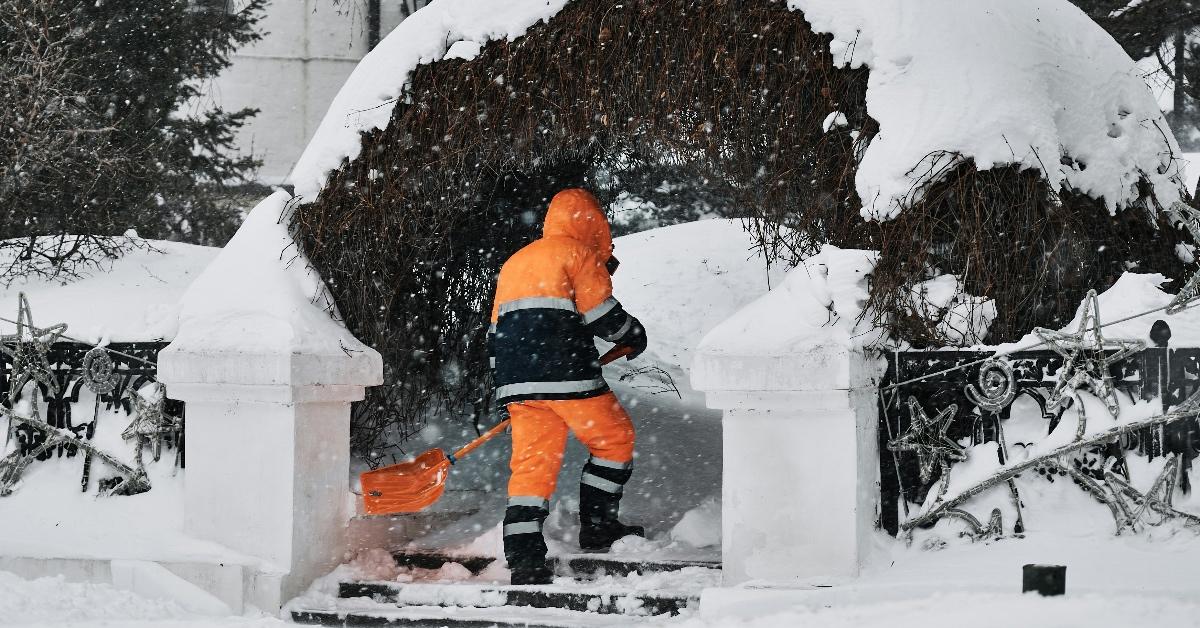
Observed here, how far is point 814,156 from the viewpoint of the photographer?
476 centimetres

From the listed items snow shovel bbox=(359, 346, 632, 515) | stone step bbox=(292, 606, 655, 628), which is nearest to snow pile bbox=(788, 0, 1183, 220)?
snow shovel bbox=(359, 346, 632, 515)

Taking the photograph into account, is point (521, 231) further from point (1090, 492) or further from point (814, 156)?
point (1090, 492)

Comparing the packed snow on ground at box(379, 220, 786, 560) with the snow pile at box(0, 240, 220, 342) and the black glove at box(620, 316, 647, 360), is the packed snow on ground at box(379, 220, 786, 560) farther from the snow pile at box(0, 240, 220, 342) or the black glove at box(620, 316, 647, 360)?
the snow pile at box(0, 240, 220, 342)

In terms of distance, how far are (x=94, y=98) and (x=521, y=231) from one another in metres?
7.23

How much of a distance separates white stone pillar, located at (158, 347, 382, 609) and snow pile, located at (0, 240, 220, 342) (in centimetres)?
61

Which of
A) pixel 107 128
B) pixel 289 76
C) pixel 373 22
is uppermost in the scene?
pixel 373 22

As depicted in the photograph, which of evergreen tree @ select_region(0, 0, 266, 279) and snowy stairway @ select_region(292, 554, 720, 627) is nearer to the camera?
snowy stairway @ select_region(292, 554, 720, 627)

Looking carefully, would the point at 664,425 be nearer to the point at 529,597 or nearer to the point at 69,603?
the point at 529,597

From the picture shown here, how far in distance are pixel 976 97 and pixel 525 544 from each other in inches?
96.7

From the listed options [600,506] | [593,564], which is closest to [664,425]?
[600,506]

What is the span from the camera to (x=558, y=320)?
5.07m

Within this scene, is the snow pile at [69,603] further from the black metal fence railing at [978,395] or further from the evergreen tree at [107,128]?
the evergreen tree at [107,128]

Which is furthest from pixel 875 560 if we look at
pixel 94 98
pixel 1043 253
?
pixel 94 98

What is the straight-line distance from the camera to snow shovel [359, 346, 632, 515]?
17.8ft
